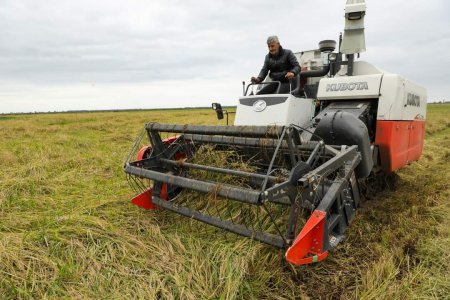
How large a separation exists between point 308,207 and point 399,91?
7.34ft

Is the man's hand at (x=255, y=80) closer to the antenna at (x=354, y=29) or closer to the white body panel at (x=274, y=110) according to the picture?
the white body panel at (x=274, y=110)

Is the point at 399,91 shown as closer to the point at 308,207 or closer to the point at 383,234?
the point at 383,234

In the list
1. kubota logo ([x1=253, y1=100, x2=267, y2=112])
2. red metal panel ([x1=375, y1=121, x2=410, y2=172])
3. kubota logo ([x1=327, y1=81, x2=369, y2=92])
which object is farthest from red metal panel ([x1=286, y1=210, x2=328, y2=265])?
kubota logo ([x1=327, y1=81, x2=369, y2=92])

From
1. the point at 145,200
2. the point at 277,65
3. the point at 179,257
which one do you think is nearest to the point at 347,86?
the point at 277,65

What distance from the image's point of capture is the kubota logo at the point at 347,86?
455 centimetres

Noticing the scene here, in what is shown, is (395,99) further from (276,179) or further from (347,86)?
(276,179)

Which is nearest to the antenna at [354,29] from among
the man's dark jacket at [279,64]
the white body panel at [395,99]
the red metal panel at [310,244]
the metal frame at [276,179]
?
the man's dark jacket at [279,64]

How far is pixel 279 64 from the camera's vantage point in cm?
546

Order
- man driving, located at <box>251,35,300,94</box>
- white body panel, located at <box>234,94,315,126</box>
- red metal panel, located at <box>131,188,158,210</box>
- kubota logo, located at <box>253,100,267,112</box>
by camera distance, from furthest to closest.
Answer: man driving, located at <box>251,35,300,94</box> < kubota logo, located at <box>253,100,267,112</box> < white body panel, located at <box>234,94,315,126</box> < red metal panel, located at <box>131,188,158,210</box>

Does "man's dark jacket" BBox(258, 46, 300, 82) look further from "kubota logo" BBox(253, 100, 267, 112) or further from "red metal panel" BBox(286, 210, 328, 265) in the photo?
"red metal panel" BBox(286, 210, 328, 265)

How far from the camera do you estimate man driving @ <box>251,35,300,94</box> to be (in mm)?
5340

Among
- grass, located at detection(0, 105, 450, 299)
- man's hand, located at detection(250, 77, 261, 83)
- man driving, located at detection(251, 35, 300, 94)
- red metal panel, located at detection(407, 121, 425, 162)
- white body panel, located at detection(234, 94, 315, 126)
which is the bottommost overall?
grass, located at detection(0, 105, 450, 299)

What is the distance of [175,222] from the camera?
383 cm

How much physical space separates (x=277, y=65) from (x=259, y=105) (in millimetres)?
1051
